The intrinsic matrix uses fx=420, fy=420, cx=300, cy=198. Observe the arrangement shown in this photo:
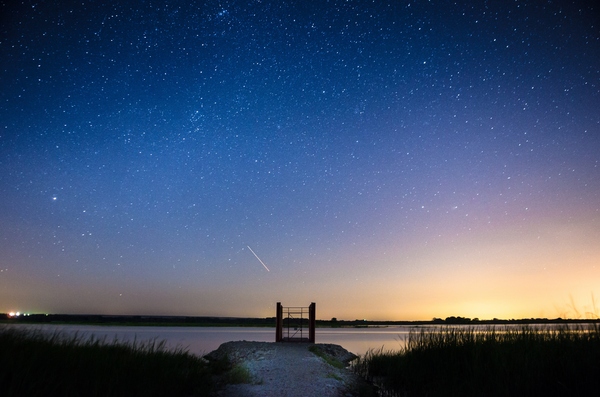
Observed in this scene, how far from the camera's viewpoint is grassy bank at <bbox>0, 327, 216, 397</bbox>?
24.3 feet

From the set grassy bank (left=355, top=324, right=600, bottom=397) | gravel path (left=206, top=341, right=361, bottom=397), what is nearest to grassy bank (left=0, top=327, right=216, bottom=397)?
gravel path (left=206, top=341, right=361, bottom=397)

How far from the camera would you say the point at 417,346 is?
14898mm

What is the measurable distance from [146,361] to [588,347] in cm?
1113

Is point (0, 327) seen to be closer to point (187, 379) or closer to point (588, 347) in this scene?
point (187, 379)

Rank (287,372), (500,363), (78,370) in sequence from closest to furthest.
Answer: (78,370) < (500,363) < (287,372)

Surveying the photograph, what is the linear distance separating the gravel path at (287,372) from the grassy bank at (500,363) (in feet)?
6.21

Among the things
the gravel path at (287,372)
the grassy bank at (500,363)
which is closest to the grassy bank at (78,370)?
the gravel path at (287,372)

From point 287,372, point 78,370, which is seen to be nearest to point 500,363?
point 287,372

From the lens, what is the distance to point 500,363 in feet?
33.2

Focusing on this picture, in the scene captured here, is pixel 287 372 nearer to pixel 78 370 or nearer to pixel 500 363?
pixel 500 363

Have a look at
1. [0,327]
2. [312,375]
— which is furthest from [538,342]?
[0,327]

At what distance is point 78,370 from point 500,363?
31.6ft

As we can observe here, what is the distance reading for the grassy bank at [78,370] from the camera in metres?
7.42

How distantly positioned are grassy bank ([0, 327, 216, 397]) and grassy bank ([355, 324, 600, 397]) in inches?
270
